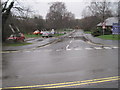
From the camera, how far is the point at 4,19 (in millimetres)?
23125

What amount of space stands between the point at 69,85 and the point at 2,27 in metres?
20.2

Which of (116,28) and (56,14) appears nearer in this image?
(116,28)

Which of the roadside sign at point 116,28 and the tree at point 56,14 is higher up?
the tree at point 56,14

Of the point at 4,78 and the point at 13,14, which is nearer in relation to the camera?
the point at 4,78

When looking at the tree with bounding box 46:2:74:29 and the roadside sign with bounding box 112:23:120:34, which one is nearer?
the roadside sign with bounding box 112:23:120:34

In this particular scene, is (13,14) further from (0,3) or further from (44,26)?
(44,26)

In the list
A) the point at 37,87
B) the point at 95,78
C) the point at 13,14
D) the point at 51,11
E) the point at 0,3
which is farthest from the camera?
the point at 51,11

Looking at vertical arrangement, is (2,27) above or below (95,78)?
above

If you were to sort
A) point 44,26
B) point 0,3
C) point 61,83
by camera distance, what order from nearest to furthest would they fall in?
1. point 61,83
2. point 0,3
3. point 44,26

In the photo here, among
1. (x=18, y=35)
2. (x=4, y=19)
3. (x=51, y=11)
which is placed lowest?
(x=18, y=35)

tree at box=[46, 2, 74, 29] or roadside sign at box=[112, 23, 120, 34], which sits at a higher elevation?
tree at box=[46, 2, 74, 29]

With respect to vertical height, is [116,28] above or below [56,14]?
below

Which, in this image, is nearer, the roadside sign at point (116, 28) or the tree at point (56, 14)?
the roadside sign at point (116, 28)

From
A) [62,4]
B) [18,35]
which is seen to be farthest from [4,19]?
[62,4]
